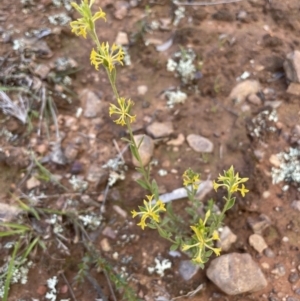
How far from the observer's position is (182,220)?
3.05m

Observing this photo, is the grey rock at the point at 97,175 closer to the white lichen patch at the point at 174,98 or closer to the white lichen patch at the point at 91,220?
the white lichen patch at the point at 91,220

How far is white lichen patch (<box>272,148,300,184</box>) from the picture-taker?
3172mm

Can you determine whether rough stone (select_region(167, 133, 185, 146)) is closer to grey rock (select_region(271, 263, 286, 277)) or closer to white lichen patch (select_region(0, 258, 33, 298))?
grey rock (select_region(271, 263, 286, 277))

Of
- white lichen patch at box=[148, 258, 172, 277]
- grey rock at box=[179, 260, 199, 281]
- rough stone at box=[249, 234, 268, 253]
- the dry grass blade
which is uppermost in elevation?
the dry grass blade

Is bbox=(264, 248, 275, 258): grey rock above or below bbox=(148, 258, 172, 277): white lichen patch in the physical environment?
above

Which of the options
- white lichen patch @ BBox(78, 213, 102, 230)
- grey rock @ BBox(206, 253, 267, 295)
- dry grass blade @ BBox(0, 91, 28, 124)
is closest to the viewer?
grey rock @ BBox(206, 253, 267, 295)

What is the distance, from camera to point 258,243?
2969 mm

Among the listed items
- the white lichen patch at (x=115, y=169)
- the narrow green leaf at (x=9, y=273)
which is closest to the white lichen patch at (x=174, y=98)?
the white lichen patch at (x=115, y=169)

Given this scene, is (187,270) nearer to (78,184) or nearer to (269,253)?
(269,253)

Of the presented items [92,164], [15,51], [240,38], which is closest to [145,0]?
[240,38]

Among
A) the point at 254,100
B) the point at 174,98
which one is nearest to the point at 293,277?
the point at 254,100

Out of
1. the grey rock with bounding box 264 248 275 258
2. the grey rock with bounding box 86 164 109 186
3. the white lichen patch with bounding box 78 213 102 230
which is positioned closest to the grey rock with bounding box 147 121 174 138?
the grey rock with bounding box 86 164 109 186

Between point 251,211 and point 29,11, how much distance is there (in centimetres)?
254

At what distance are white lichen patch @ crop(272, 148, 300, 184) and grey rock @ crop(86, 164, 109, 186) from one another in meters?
1.19
